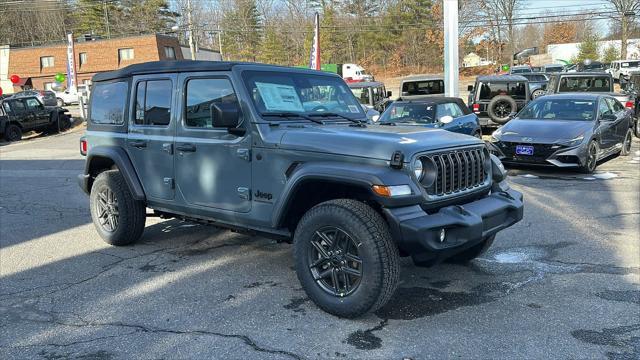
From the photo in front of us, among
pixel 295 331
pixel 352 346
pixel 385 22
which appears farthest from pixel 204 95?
pixel 385 22

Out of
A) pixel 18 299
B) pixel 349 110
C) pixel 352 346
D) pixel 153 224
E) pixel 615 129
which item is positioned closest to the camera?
pixel 352 346

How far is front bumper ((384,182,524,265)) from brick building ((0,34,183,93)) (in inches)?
1994

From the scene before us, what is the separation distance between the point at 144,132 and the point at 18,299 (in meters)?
1.85

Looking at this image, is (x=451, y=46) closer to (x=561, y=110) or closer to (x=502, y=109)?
(x=502, y=109)

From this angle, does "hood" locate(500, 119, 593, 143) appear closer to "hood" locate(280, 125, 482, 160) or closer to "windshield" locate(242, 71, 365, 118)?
"windshield" locate(242, 71, 365, 118)

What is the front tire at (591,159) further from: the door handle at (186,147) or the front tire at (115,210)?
the front tire at (115,210)

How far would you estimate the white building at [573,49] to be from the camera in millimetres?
58562

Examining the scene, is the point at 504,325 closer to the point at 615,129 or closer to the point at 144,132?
the point at 144,132

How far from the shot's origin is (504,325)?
12.0ft

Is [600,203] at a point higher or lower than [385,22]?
lower

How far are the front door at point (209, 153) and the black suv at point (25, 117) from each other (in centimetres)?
1886

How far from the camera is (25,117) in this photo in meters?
21.2

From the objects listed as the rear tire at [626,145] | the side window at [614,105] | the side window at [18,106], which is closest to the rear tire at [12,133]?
the side window at [18,106]

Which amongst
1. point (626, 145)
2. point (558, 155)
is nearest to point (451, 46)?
point (626, 145)
